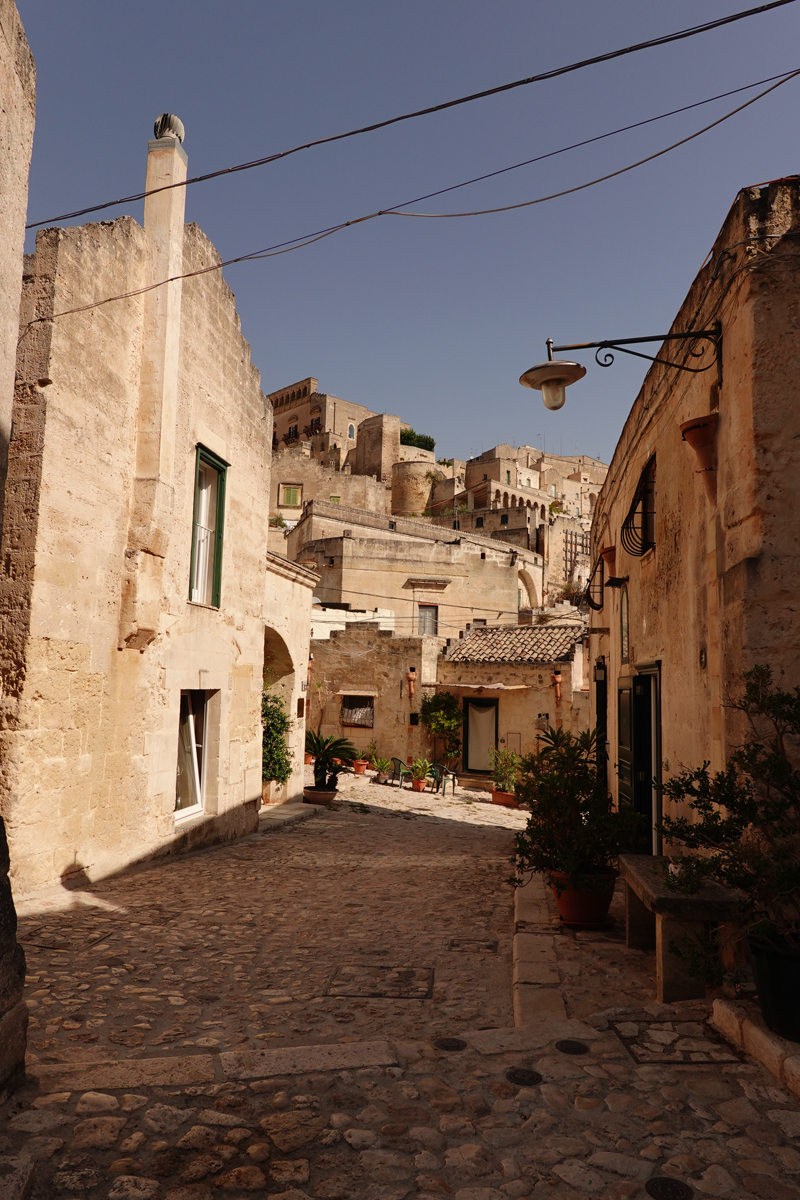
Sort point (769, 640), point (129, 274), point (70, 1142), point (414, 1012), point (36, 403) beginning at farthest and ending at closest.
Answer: point (129, 274), point (36, 403), point (414, 1012), point (769, 640), point (70, 1142)

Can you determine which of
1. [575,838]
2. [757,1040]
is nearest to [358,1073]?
[757,1040]

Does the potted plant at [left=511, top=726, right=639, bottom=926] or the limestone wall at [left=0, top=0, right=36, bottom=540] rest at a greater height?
the limestone wall at [left=0, top=0, right=36, bottom=540]

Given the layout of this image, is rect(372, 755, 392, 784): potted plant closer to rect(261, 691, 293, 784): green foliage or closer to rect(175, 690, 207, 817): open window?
rect(261, 691, 293, 784): green foliage

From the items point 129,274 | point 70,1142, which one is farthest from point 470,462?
point 70,1142

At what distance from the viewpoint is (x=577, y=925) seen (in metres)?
5.46

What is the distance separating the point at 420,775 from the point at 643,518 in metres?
12.8

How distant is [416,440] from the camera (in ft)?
206

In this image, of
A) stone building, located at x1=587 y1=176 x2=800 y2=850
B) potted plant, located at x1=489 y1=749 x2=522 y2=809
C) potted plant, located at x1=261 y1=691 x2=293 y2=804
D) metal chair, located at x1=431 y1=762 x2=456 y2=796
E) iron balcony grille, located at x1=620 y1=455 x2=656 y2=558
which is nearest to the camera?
stone building, located at x1=587 y1=176 x2=800 y2=850

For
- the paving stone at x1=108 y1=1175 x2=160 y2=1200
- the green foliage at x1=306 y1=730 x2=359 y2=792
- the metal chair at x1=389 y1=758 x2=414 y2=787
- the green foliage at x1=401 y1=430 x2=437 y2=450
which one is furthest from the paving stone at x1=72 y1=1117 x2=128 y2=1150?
the green foliage at x1=401 y1=430 x2=437 y2=450

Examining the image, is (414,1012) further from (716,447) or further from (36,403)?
(36,403)

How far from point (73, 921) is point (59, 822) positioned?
0.91 metres

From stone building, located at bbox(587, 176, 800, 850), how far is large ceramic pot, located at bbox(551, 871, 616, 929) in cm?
87

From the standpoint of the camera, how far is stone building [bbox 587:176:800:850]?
146 inches

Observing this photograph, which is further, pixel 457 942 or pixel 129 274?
pixel 129 274
